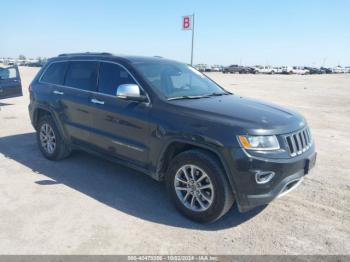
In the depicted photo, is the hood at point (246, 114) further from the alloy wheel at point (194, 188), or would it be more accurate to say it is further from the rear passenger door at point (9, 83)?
the rear passenger door at point (9, 83)

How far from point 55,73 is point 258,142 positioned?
4.10 metres

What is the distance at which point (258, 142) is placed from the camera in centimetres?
336

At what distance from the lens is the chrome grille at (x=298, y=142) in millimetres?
3547

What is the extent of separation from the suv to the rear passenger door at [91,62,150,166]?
0.01 meters

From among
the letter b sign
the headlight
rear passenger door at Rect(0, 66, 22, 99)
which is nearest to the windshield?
the headlight

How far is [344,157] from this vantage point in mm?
6367

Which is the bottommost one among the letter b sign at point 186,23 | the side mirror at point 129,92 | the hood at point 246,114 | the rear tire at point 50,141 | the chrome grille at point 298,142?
the rear tire at point 50,141

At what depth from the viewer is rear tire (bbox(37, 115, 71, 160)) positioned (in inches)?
225

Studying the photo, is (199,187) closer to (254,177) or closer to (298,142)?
(254,177)

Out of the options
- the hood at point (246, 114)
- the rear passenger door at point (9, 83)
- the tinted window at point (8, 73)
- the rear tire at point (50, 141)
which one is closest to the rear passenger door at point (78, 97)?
the rear tire at point (50, 141)

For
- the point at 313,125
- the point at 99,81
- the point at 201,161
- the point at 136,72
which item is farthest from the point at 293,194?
the point at 313,125

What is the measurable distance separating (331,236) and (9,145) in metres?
6.35

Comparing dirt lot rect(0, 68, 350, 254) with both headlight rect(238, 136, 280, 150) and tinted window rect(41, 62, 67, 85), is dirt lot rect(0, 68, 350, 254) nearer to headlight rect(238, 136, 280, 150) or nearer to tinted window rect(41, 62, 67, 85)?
headlight rect(238, 136, 280, 150)

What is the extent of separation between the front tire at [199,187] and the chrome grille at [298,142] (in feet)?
2.63
